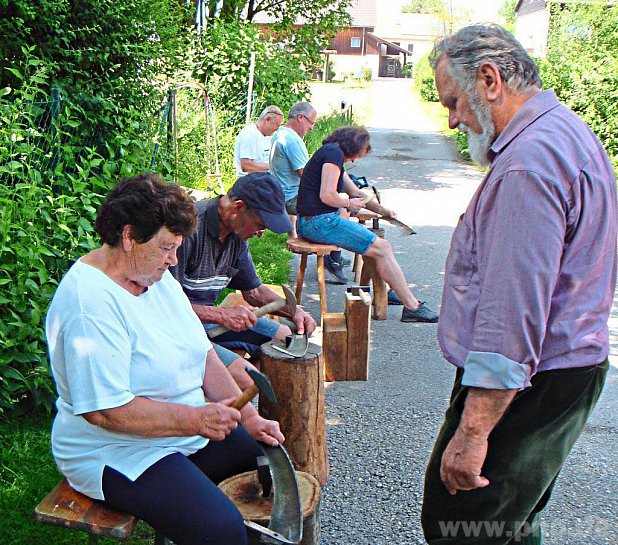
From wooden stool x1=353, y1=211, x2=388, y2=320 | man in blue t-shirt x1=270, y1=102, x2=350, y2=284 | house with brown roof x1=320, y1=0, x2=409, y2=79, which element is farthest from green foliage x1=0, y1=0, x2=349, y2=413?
house with brown roof x1=320, y1=0, x2=409, y2=79

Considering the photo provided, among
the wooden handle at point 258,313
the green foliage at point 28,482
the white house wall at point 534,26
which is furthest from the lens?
the white house wall at point 534,26

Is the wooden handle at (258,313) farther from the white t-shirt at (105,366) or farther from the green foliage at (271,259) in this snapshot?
the green foliage at (271,259)

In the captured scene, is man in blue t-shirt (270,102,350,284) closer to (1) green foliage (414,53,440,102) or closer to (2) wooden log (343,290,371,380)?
(2) wooden log (343,290,371,380)

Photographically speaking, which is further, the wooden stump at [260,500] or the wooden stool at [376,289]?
the wooden stool at [376,289]

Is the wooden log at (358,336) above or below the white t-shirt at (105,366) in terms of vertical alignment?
below

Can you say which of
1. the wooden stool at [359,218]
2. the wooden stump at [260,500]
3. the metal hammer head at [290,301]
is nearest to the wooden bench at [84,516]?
the wooden stump at [260,500]

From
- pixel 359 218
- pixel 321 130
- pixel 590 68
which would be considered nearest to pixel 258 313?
pixel 359 218

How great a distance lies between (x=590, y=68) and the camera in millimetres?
13227

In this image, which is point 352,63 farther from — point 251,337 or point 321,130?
point 251,337

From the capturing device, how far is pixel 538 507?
217 centimetres

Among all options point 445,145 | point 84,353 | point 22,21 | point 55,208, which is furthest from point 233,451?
point 445,145

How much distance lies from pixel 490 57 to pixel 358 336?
9.57 feet

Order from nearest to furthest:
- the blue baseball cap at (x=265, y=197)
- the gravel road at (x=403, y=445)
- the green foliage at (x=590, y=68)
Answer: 1. the gravel road at (x=403, y=445)
2. the blue baseball cap at (x=265, y=197)
3. the green foliage at (x=590, y=68)

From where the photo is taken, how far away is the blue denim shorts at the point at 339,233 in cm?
554
